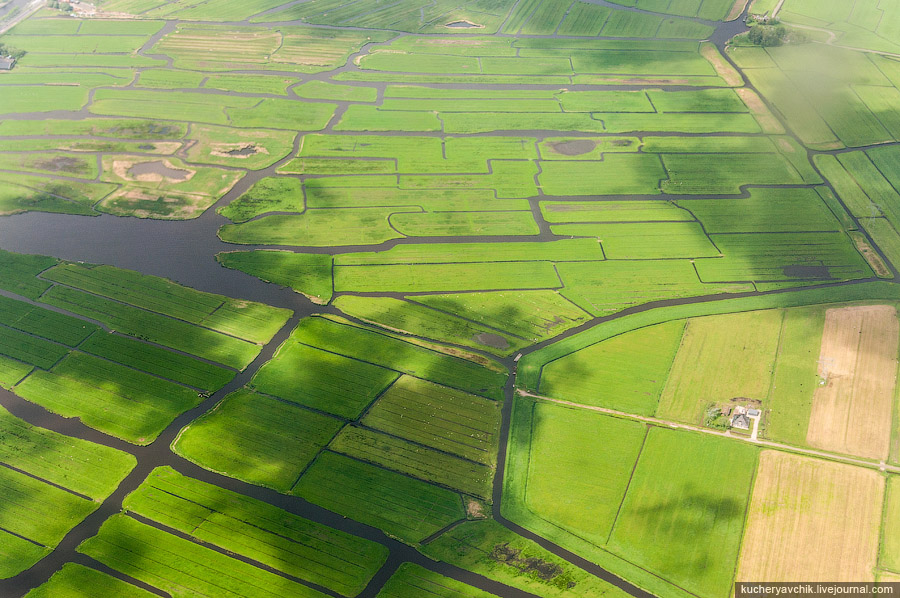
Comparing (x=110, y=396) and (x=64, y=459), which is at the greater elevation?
(x=110, y=396)

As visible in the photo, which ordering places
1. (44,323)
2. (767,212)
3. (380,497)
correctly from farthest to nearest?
1. (767,212)
2. (44,323)
3. (380,497)

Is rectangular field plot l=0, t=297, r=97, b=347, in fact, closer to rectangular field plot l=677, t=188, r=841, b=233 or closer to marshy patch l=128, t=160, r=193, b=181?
marshy patch l=128, t=160, r=193, b=181

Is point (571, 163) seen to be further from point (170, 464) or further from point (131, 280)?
point (170, 464)

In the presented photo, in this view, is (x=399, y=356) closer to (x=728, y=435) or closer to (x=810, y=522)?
(x=728, y=435)

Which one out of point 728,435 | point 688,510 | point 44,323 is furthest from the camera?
point 44,323

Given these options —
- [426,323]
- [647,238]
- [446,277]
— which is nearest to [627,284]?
[647,238]

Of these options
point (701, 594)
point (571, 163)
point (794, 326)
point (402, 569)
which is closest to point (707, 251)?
point (794, 326)
